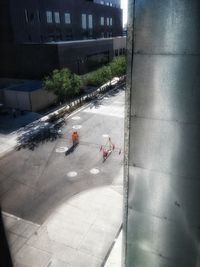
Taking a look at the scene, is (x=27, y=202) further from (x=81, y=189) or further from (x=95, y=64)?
(x=95, y=64)

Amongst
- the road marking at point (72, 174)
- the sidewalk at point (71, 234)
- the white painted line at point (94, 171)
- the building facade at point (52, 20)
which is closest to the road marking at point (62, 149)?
the road marking at point (72, 174)

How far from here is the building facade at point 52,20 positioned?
39469 mm

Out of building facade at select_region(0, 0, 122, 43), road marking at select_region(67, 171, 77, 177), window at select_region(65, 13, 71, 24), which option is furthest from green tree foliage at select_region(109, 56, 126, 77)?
road marking at select_region(67, 171, 77, 177)

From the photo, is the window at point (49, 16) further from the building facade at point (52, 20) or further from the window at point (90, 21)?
the window at point (90, 21)

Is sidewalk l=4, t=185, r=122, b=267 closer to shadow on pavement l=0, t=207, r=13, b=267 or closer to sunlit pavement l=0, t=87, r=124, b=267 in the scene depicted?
sunlit pavement l=0, t=87, r=124, b=267

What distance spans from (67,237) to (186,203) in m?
7.56

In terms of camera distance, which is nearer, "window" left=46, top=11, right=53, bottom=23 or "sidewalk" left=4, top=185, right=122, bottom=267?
"sidewalk" left=4, top=185, right=122, bottom=267

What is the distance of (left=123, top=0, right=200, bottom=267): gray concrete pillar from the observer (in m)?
4.83

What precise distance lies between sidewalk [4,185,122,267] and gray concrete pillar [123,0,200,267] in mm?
4643

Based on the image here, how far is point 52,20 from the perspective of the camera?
48219mm

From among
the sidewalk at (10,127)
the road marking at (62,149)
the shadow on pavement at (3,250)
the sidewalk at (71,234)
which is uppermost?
the shadow on pavement at (3,250)

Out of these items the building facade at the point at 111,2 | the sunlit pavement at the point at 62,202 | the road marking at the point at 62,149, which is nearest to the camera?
the sunlit pavement at the point at 62,202

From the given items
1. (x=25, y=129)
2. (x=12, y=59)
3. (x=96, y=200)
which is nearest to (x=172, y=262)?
(x=96, y=200)

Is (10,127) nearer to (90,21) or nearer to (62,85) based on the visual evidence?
(62,85)
